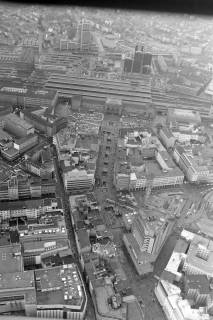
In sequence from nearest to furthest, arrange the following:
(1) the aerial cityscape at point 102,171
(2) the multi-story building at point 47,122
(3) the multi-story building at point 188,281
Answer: (3) the multi-story building at point 188,281
(1) the aerial cityscape at point 102,171
(2) the multi-story building at point 47,122

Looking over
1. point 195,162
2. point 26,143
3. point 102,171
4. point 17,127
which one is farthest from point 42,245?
point 195,162

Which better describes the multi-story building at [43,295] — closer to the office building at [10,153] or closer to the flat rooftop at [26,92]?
the office building at [10,153]

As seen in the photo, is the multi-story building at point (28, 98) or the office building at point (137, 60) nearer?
the multi-story building at point (28, 98)

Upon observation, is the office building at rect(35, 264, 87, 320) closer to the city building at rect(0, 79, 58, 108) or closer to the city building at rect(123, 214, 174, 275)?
the city building at rect(123, 214, 174, 275)

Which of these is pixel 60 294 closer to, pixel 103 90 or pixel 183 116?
pixel 183 116

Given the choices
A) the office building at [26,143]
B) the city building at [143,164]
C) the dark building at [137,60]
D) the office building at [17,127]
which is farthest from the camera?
the dark building at [137,60]

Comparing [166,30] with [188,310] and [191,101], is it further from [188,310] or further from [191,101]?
[188,310]

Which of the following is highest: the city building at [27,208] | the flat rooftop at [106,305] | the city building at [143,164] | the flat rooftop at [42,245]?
the city building at [143,164]

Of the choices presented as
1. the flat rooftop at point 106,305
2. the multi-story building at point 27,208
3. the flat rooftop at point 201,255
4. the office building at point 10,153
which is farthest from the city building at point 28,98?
the flat rooftop at point 106,305
